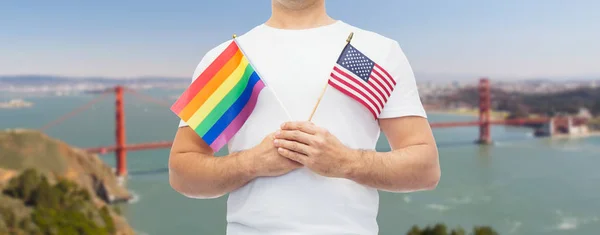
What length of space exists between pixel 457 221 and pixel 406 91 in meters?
20.7

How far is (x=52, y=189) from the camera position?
10.3 meters

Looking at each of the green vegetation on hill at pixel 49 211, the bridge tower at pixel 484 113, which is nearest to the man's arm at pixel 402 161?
the green vegetation on hill at pixel 49 211

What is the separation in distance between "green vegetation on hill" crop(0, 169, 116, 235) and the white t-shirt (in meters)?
7.37

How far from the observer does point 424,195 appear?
76.8 feet

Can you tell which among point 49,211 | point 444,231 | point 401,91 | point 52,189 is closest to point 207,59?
point 401,91

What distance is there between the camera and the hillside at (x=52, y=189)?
8859mm

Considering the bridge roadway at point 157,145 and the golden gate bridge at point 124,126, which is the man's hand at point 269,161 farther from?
the golden gate bridge at point 124,126

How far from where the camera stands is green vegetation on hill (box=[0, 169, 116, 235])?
8406mm

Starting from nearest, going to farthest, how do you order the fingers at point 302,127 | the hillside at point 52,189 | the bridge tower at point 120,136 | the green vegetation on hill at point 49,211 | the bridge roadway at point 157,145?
the fingers at point 302,127 → the green vegetation on hill at point 49,211 → the hillside at point 52,189 → the bridge roadway at point 157,145 → the bridge tower at point 120,136

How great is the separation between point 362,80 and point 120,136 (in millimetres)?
20043

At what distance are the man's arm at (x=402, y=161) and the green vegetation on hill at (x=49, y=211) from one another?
7.46 m

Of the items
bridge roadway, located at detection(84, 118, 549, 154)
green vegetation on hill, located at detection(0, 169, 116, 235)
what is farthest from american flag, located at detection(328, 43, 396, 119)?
bridge roadway, located at detection(84, 118, 549, 154)

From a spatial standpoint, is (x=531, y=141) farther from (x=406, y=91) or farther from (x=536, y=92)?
(x=406, y=91)

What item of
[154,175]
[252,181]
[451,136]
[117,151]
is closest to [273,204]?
[252,181]
